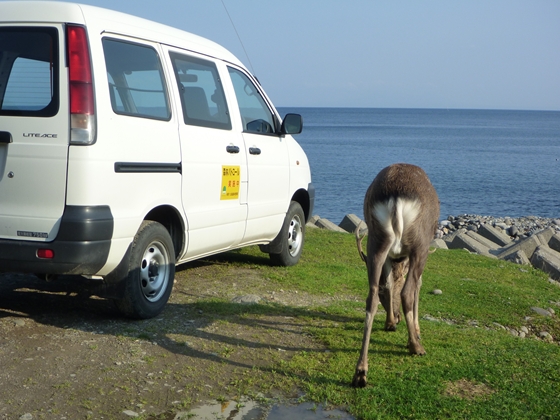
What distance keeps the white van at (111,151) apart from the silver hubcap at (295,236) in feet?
6.55

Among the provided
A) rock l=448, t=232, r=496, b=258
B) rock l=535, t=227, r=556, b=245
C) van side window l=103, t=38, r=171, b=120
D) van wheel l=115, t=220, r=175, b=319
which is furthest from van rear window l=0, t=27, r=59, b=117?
rock l=535, t=227, r=556, b=245

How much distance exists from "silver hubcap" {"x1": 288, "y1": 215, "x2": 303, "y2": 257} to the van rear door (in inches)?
171

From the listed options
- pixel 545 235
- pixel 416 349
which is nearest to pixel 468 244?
pixel 545 235

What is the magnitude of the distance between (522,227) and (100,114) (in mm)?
19708

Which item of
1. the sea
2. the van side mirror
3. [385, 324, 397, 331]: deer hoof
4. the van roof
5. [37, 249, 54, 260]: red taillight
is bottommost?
the sea

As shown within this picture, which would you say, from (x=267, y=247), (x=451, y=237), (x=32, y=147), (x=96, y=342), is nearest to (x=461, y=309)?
(x=267, y=247)

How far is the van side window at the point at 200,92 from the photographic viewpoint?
21.3 ft

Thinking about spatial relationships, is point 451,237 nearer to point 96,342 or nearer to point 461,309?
point 461,309

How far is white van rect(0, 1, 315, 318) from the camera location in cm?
513

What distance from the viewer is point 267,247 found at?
877cm

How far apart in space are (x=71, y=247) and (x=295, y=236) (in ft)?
14.7

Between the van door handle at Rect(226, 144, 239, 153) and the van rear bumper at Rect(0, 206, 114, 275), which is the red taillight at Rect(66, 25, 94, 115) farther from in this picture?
the van door handle at Rect(226, 144, 239, 153)

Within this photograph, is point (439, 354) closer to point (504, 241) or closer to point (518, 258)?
point (518, 258)

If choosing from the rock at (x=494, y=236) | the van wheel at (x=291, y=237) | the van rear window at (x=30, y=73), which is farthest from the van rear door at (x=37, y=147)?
the rock at (x=494, y=236)
